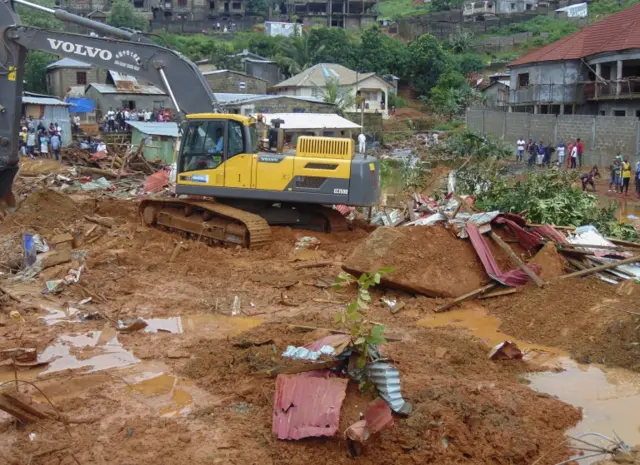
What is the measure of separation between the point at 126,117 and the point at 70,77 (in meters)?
11.5

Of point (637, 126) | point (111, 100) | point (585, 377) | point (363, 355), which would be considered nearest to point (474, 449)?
point (363, 355)

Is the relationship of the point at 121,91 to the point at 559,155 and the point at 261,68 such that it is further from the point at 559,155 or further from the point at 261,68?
the point at 559,155

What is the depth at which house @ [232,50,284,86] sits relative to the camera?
57125 millimetres

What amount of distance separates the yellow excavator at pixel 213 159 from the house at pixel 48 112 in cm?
1861

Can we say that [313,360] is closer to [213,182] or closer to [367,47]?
[213,182]

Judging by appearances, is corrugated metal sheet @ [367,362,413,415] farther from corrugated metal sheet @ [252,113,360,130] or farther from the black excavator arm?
corrugated metal sheet @ [252,113,360,130]

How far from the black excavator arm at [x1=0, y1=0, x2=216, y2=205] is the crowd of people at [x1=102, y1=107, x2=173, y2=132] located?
22142 mm

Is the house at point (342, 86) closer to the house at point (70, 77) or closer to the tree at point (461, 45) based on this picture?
the house at point (70, 77)

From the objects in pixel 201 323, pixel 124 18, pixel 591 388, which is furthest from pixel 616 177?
pixel 124 18

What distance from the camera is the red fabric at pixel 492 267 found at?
1115 cm

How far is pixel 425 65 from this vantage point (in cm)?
5800

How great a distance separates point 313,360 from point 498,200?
9.67 m

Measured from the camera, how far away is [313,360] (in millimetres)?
6945

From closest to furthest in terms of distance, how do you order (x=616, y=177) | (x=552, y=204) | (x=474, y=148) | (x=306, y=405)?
(x=306, y=405) → (x=552, y=204) → (x=616, y=177) → (x=474, y=148)
